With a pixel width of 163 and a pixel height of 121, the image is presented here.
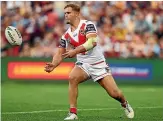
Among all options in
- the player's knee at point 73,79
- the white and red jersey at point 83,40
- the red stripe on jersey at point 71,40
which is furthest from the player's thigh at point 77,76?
the red stripe on jersey at point 71,40

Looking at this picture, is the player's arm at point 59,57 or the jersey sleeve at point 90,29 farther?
the player's arm at point 59,57

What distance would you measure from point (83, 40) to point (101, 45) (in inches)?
556

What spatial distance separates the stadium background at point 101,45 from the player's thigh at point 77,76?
25.6ft

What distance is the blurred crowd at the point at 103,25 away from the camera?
2512 centimetres

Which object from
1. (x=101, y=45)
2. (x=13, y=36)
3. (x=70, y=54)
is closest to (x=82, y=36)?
(x=70, y=54)

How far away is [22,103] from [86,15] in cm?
1089

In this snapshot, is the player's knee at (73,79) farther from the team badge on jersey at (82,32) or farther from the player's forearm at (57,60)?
the team badge on jersey at (82,32)

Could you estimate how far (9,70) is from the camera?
23891mm

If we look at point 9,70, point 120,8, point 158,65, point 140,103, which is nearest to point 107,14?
point 120,8

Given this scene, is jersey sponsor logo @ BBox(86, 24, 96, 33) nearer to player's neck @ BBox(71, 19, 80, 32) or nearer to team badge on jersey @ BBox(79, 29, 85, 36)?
team badge on jersey @ BBox(79, 29, 85, 36)

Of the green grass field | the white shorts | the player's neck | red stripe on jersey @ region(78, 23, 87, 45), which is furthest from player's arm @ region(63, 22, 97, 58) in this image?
the green grass field

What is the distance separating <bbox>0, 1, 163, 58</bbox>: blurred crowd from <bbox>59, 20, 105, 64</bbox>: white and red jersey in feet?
44.4

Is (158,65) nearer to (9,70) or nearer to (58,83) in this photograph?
(58,83)

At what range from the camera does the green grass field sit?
38.5 ft
